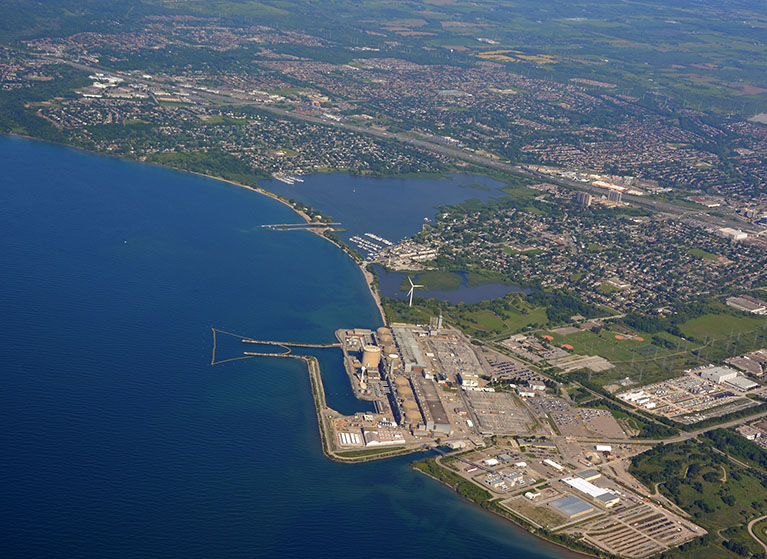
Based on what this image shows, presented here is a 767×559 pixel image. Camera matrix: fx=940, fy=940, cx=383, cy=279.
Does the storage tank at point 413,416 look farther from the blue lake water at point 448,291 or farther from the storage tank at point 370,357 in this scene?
the blue lake water at point 448,291

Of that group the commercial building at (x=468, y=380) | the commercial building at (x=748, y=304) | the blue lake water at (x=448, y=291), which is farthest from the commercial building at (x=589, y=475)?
the commercial building at (x=748, y=304)

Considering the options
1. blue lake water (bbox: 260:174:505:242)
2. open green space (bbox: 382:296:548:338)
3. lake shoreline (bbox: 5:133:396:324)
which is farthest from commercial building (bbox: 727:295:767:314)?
lake shoreline (bbox: 5:133:396:324)

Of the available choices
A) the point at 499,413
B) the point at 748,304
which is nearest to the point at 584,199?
the point at 748,304

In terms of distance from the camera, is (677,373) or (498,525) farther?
(677,373)

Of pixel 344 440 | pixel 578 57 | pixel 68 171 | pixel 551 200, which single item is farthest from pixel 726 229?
pixel 578 57

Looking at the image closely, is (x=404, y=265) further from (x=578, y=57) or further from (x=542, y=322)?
(x=578, y=57)

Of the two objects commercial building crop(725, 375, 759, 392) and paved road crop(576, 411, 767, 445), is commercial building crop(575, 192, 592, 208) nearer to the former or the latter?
commercial building crop(725, 375, 759, 392)
